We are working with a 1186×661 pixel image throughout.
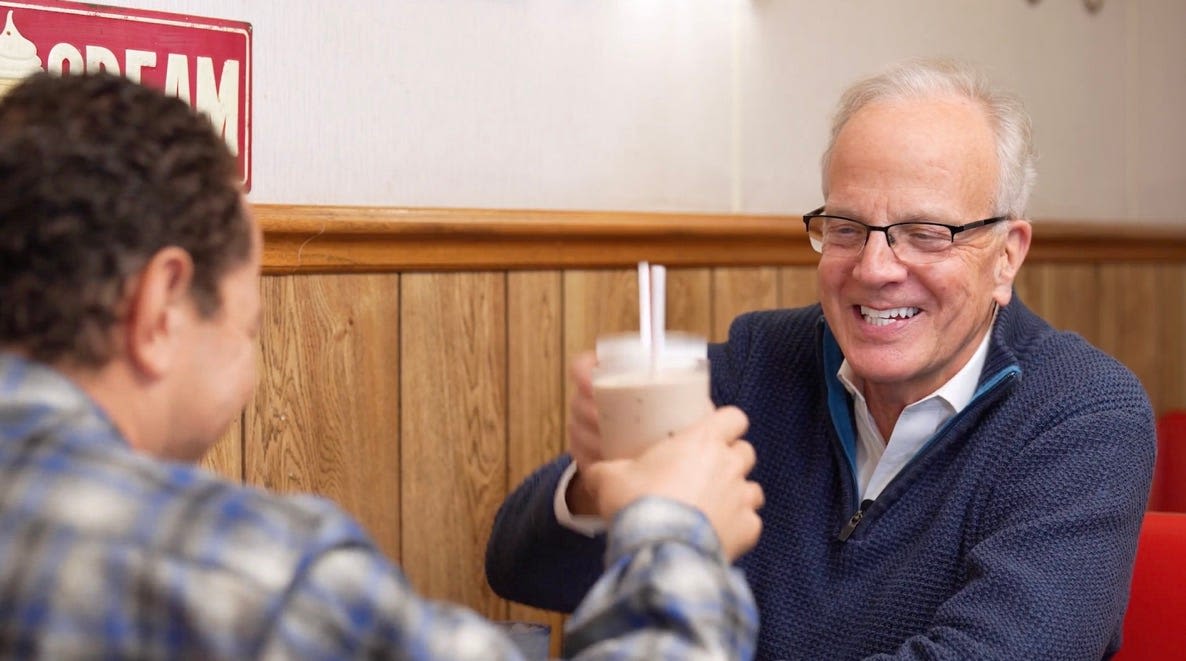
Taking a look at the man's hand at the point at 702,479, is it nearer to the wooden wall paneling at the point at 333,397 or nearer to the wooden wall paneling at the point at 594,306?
the wooden wall paneling at the point at 333,397

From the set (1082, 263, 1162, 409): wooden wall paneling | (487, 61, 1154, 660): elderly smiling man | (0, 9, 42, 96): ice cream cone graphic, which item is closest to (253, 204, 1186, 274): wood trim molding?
(0, 9, 42, 96): ice cream cone graphic

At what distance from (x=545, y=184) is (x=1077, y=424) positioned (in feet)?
3.18

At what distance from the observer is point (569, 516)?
62.1 inches

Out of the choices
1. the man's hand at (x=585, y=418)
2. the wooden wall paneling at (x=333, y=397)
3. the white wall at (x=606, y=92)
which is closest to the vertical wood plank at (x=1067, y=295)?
the white wall at (x=606, y=92)

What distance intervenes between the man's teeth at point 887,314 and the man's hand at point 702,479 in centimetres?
67

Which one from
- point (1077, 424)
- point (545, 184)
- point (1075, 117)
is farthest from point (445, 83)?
point (1075, 117)

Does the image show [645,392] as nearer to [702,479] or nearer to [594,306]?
[702,479]

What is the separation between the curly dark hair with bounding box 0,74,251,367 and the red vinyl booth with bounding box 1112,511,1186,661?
1.30m

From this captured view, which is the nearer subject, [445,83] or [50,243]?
[50,243]

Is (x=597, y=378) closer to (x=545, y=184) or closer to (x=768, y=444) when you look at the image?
(x=768, y=444)

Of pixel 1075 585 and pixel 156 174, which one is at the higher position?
pixel 156 174

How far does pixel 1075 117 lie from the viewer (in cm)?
324

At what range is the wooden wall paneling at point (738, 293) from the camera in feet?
A: 8.07

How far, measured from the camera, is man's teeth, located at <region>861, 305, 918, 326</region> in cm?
171
